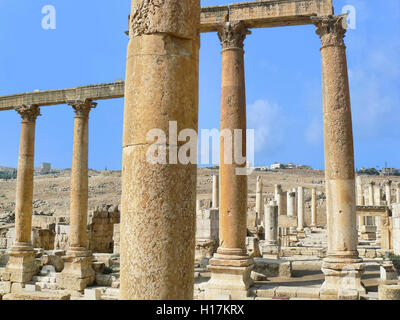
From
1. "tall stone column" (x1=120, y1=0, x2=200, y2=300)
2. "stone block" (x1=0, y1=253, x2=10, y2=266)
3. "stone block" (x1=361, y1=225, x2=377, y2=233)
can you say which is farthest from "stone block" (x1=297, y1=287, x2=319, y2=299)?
"stone block" (x1=361, y1=225, x2=377, y2=233)

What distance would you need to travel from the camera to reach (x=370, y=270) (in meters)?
15.5

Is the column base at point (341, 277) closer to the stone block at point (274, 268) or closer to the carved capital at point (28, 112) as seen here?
the stone block at point (274, 268)

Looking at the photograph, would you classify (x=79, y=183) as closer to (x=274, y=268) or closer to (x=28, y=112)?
(x=28, y=112)

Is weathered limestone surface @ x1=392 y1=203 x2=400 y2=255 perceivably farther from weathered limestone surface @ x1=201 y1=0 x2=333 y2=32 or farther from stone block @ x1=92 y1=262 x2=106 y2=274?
stone block @ x1=92 y1=262 x2=106 y2=274

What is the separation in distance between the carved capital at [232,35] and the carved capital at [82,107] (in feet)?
22.9

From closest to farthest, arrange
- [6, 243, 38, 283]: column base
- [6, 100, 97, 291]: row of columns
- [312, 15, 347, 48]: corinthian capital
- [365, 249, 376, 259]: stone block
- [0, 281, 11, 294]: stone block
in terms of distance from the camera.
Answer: [312, 15, 347, 48]: corinthian capital → [6, 100, 97, 291]: row of columns → [0, 281, 11, 294]: stone block → [6, 243, 38, 283]: column base → [365, 249, 376, 259]: stone block

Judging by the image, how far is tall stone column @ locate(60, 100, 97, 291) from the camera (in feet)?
48.3

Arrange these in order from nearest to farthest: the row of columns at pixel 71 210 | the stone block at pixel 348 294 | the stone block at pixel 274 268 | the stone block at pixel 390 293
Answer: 1. the stone block at pixel 390 293
2. the stone block at pixel 348 294
3. the stone block at pixel 274 268
4. the row of columns at pixel 71 210

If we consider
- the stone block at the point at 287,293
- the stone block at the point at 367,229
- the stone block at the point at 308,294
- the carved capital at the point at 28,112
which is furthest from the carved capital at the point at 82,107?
the stone block at the point at 367,229

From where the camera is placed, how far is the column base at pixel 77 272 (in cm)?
1456

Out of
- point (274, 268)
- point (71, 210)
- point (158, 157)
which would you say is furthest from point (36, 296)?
point (274, 268)

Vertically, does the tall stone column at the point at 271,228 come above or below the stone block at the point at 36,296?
above

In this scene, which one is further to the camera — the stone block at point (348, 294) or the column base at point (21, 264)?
the column base at point (21, 264)
